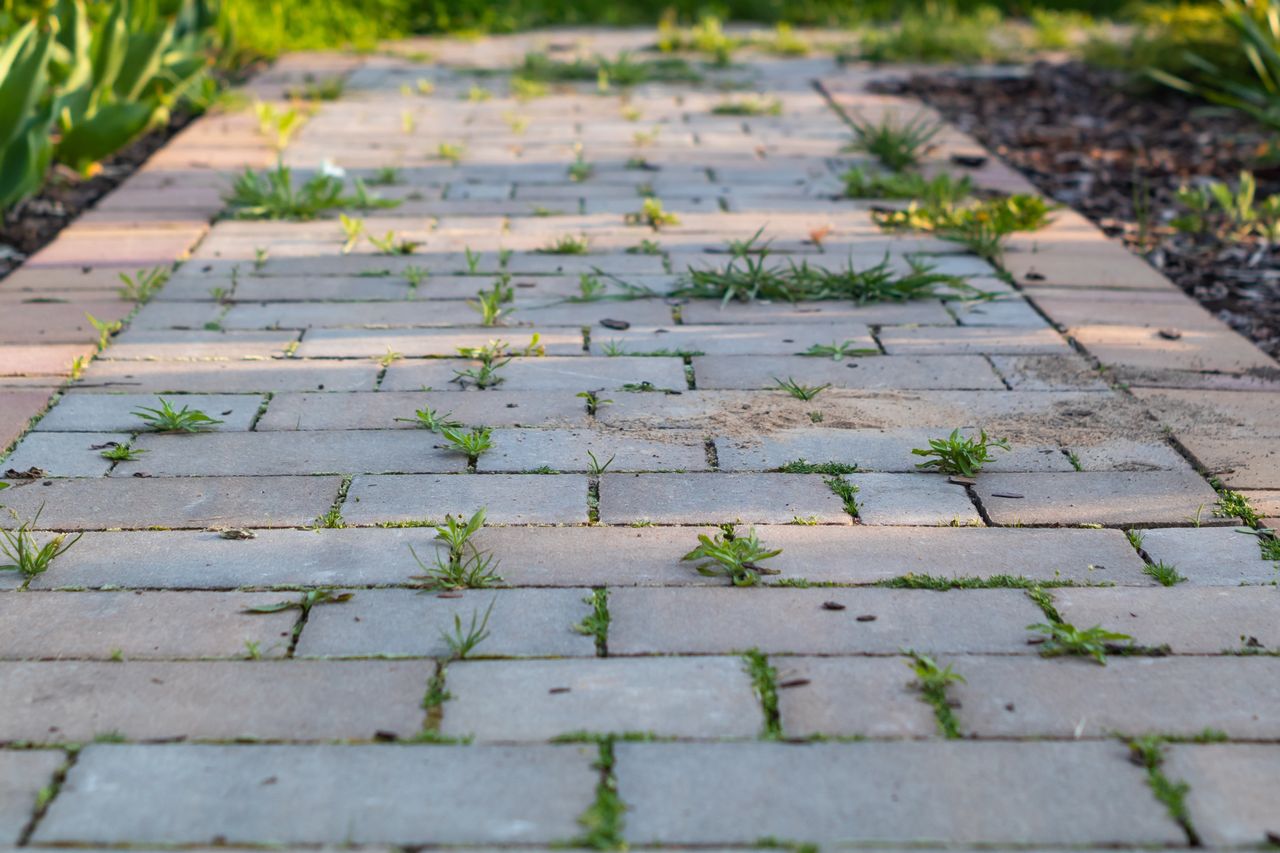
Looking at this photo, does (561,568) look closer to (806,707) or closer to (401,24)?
(806,707)

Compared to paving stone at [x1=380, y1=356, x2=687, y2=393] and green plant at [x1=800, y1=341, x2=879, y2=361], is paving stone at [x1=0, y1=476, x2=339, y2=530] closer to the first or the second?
paving stone at [x1=380, y1=356, x2=687, y2=393]

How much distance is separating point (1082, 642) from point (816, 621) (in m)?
0.40

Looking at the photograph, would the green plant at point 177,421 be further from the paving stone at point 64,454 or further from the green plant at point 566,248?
the green plant at point 566,248

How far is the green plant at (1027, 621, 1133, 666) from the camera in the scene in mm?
2032

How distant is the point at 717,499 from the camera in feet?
8.41

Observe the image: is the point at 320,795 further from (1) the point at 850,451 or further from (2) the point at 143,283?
(2) the point at 143,283

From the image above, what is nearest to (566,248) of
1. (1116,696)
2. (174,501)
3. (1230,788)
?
(174,501)

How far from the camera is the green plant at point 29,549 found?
2271 millimetres

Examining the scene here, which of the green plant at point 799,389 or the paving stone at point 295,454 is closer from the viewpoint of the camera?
the paving stone at point 295,454

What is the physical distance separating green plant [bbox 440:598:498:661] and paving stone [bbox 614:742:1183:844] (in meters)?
0.34

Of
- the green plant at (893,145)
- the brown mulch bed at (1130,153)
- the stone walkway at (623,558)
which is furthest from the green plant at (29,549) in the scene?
the green plant at (893,145)

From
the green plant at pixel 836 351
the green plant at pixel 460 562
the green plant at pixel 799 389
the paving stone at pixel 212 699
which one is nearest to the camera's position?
the paving stone at pixel 212 699

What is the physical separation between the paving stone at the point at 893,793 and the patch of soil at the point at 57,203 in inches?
128

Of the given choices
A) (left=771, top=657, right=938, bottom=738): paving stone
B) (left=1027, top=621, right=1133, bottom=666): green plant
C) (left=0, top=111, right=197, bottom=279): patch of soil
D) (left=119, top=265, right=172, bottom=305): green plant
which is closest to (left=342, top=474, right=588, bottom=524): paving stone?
(left=771, top=657, right=938, bottom=738): paving stone
